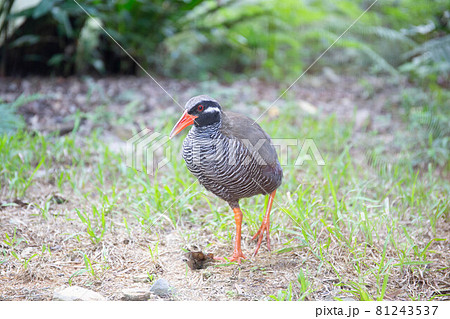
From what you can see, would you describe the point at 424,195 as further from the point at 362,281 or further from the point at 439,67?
the point at 439,67

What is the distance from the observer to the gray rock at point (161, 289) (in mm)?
2459

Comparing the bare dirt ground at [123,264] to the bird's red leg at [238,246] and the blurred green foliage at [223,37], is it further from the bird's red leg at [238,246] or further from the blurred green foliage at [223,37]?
the blurred green foliage at [223,37]

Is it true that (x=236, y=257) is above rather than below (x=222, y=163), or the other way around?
below

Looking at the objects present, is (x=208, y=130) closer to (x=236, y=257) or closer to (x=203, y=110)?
(x=203, y=110)

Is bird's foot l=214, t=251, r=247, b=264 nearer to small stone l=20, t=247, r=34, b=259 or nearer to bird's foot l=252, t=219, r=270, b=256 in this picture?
bird's foot l=252, t=219, r=270, b=256

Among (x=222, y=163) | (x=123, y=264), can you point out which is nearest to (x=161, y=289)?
(x=123, y=264)

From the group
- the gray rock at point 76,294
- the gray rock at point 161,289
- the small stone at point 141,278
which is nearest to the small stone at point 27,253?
the gray rock at point 76,294

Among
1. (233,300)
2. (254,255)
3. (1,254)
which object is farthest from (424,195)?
(1,254)

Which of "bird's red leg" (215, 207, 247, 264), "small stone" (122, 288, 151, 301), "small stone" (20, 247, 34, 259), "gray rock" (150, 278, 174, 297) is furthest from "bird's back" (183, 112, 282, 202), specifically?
"small stone" (20, 247, 34, 259)

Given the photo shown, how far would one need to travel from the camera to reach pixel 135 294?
2.35 meters

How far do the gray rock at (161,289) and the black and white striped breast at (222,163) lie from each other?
65 cm

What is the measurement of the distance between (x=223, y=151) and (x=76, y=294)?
1.14 m

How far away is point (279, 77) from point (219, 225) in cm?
387

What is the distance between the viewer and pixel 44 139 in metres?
4.16
